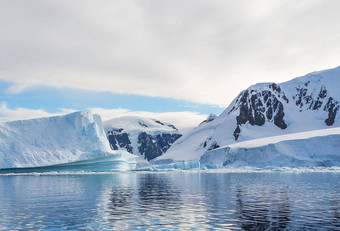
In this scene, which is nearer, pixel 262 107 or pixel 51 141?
pixel 51 141

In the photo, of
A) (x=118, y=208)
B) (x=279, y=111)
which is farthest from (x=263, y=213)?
(x=279, y=111)

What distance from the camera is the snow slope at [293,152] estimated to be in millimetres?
77500

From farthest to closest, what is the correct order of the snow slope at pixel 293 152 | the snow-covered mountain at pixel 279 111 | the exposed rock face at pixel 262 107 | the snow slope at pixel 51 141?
the exposed rock face at pixel 262 107 < the snow-covered mountain at pixel 279 111 < the snow slope at pixel 293 152 < the snow slope at pixel 51 141

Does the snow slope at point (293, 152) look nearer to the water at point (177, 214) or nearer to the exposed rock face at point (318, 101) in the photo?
the exposed rock face at point (318, 101)

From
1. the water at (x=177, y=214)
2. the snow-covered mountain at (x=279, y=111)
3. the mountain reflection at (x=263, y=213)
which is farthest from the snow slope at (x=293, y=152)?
the mountain reflection at (x=263, y=213)

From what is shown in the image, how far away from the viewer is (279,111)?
13912cm

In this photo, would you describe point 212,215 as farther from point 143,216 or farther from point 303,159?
point 303,159

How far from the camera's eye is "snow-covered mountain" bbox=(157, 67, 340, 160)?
131 m

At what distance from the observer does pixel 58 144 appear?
68812 millimetres

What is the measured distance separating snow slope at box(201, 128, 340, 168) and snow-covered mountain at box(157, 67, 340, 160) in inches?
1533

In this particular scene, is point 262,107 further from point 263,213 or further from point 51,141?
point 263,213

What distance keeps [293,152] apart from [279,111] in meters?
61.4

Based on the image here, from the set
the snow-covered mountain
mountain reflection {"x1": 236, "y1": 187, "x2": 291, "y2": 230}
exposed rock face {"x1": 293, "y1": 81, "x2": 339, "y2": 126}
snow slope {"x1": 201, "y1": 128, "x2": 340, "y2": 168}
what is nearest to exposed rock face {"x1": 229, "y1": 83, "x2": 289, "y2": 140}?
the snow-covered mountain

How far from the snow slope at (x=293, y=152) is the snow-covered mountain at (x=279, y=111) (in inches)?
1533
